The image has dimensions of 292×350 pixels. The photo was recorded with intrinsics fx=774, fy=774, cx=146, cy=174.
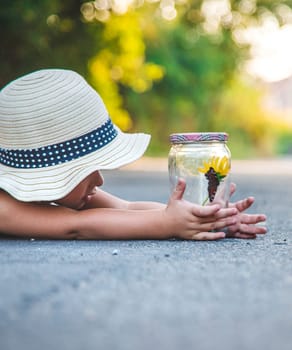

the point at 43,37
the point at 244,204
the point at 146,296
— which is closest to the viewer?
the point at 146,296

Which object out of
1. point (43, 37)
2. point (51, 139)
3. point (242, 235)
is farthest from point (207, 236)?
point (43, 37)

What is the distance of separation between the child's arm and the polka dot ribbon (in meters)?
0.15

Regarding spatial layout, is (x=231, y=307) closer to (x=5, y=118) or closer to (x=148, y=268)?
(x=148, y=268)

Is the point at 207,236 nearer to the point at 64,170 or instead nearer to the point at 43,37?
the point at 64,170

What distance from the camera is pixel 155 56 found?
2234 cm

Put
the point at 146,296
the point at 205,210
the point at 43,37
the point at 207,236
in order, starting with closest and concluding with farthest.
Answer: the point at 146,296 < the point at 205,210 < the point at 207,236 < the point at 43,37

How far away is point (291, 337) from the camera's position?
4.86 ft

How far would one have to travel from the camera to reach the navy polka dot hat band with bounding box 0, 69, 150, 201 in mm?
2844

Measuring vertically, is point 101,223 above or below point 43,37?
below

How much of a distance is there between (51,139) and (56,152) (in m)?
0.05

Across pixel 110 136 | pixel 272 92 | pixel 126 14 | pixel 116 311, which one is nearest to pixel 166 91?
pixel 126 14

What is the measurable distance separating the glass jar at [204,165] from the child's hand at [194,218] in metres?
0.18

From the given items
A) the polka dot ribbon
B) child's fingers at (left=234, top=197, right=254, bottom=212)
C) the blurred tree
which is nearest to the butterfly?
child's fingers at (left=234, top=197, right=254, bottom=212)

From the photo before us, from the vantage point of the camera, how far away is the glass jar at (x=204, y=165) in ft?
9.72
